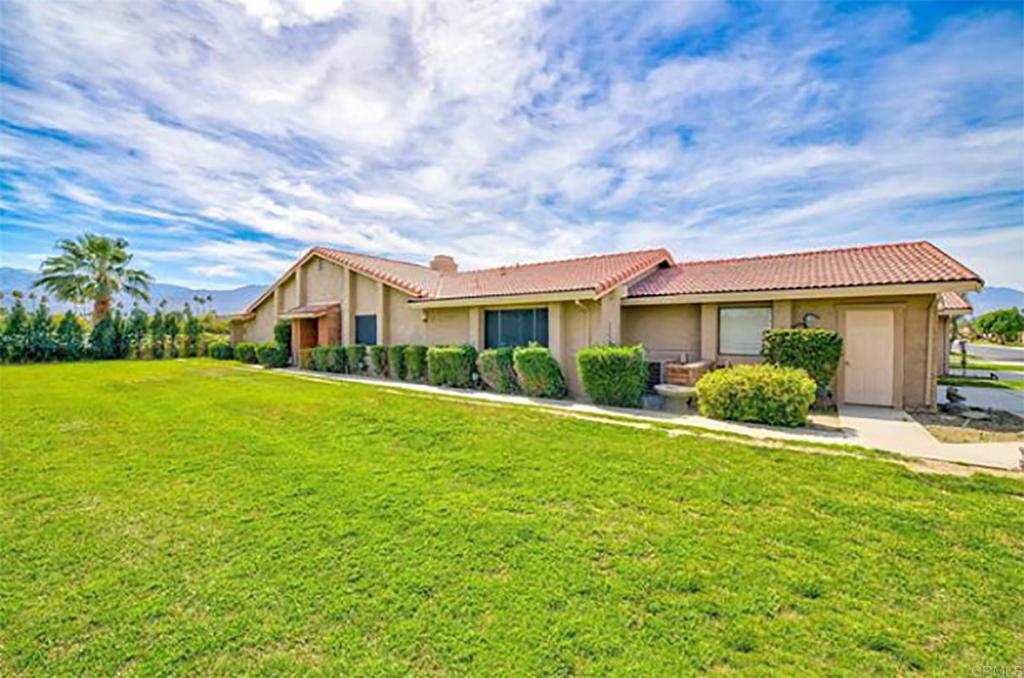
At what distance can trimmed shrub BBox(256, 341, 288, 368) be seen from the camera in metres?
24.4

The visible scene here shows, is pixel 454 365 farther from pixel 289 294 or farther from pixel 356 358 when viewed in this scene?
pixel 289 294

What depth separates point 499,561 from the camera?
14.0 feet

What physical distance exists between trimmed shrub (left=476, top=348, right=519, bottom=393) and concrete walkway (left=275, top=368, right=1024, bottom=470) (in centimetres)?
119

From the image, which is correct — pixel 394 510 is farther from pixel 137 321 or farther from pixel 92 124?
pixel 137 321

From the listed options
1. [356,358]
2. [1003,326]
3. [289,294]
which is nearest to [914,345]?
[356,358]

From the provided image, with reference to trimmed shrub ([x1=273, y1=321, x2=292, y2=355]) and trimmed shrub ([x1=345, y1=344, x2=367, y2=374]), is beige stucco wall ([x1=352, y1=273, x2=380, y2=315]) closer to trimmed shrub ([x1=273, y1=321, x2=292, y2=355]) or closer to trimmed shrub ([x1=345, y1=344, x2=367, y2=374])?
trimmed shrub ([x1=345, y1=344, x2=367, y2=374])

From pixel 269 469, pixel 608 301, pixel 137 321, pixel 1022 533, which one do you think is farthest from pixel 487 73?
pixel 137 321

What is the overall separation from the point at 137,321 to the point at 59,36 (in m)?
28.6

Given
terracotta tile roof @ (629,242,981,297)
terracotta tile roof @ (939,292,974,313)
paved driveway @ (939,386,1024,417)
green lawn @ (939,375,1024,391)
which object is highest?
terracotta tile roof @ (629,242,981,297)

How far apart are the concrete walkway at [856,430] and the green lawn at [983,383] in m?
8.85

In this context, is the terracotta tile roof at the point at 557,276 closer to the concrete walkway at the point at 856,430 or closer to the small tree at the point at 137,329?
the concrete walkway at the point at 856,430

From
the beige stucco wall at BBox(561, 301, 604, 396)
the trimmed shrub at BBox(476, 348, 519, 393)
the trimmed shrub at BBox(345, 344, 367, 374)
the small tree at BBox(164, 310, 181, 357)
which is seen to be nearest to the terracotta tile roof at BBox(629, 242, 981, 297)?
the beige stucco wall at BBox(561, 301, 604, 396)

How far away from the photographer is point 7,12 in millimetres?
8984

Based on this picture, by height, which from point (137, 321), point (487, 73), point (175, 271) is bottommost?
point (137, 321)
